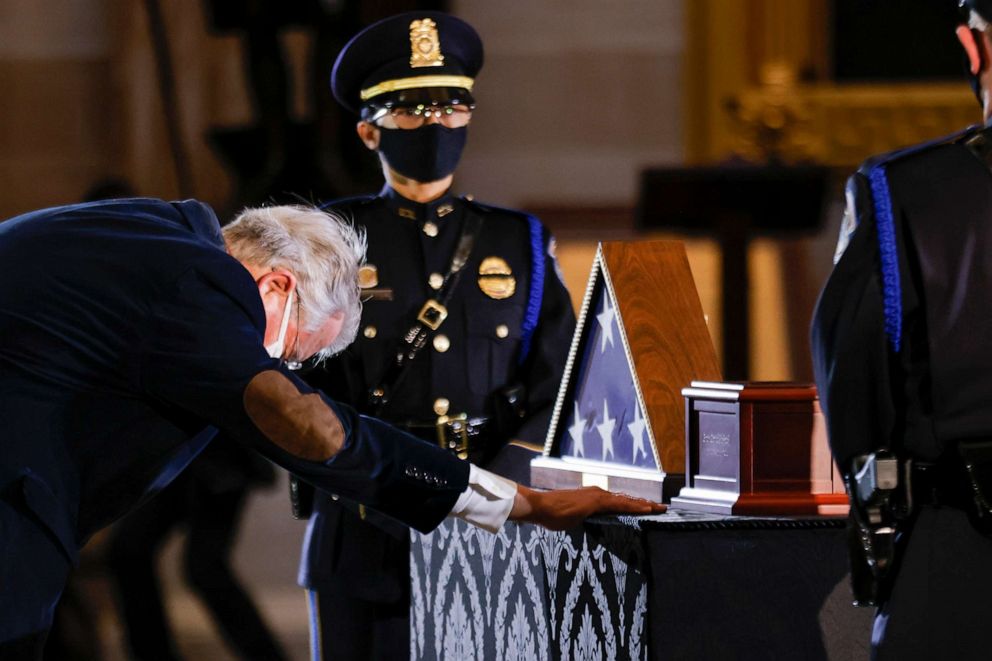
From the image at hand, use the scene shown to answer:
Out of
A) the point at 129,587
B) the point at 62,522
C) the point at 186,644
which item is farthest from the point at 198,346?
the point at 186,644

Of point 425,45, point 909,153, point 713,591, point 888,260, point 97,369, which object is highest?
point 425,45

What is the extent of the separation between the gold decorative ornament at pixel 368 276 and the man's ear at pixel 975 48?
62.2 inches

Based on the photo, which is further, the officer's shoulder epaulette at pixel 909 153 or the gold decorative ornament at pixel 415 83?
the gold decorative ornament at pixel 415 83

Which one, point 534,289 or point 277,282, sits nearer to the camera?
point 277,282

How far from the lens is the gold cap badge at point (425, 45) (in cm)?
379

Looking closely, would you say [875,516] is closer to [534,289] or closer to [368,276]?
A: [534,289]

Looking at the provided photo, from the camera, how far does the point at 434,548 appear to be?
3498 mm

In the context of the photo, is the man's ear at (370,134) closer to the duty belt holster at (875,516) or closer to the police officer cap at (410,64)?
the police officer cap at (410,64)

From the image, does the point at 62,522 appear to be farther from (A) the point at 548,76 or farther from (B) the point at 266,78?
(A) the point at 548,76

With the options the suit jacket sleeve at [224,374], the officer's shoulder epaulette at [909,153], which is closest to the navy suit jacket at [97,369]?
the suit jacket sleeve at [224,374]

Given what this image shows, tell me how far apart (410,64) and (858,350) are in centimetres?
166

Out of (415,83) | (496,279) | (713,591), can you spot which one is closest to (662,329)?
(713,591)

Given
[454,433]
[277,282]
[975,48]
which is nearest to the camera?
[975,48]

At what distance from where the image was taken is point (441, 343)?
3.68 meters
